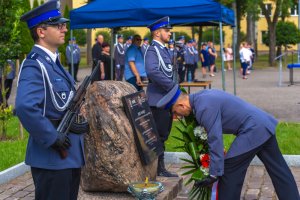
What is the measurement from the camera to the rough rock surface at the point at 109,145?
22.2 ft

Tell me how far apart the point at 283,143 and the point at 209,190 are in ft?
15.3

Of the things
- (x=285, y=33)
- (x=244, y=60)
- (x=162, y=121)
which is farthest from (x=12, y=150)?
(x=285, y=33)

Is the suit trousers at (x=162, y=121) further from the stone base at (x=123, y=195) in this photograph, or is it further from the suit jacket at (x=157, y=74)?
the stone base at (x=123, y=195)

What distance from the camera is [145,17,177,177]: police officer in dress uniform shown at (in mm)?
7801

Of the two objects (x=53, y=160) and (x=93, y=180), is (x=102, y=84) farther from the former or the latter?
(x=53, y=160)

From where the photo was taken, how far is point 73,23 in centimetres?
1268

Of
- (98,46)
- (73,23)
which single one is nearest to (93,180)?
(73,23)

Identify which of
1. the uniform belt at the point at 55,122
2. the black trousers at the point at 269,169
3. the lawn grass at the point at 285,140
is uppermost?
the uniform belt at the point at 55,122

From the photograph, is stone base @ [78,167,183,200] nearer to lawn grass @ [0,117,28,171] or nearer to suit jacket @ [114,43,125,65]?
lawn grass @ [0,117,28,171]

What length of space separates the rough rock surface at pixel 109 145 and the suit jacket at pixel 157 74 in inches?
33.2

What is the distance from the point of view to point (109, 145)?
22.2 feet

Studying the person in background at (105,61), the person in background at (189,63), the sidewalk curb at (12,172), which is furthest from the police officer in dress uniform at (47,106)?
the person in background at (189,63)

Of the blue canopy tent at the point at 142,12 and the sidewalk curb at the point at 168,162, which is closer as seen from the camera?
the sidewalk curb at the point at 168,162

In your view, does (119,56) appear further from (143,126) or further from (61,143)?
(61,143)
